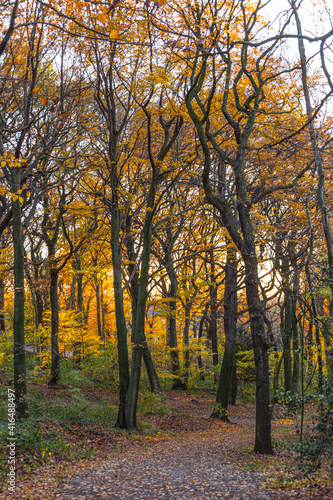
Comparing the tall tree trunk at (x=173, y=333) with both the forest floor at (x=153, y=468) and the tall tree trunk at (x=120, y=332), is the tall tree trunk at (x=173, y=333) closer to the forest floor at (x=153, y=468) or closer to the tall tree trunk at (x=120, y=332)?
the forest floor at (x=153, y=468)

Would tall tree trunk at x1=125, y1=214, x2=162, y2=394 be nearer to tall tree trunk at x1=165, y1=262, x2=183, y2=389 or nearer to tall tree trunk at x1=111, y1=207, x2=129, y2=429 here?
tall tree trunk at x1=111, y1=207, x2=129, y2=429

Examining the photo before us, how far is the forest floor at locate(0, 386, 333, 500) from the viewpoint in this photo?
16.4 feet

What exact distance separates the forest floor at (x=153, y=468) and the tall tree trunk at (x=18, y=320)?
26.9 inches

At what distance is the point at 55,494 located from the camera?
4.81 metres

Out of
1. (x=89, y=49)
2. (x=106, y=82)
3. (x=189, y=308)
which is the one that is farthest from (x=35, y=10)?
(x=189, y=308)

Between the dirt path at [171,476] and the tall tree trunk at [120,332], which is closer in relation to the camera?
the dirt path at [171,476]

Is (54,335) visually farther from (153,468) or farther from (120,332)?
(153,468)

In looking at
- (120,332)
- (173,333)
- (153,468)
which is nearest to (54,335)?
(120,332)

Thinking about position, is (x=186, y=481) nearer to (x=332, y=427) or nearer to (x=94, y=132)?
(x=332, y=427)

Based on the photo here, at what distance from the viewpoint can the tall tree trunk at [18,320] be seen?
23.3 feet

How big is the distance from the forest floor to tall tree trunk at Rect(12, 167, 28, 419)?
68cm

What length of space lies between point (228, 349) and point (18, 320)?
7216 millimetres

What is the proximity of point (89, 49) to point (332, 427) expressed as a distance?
9.20m

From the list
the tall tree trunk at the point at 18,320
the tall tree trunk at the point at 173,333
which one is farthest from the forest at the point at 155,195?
the tall tree trunk at the point at 173,333
